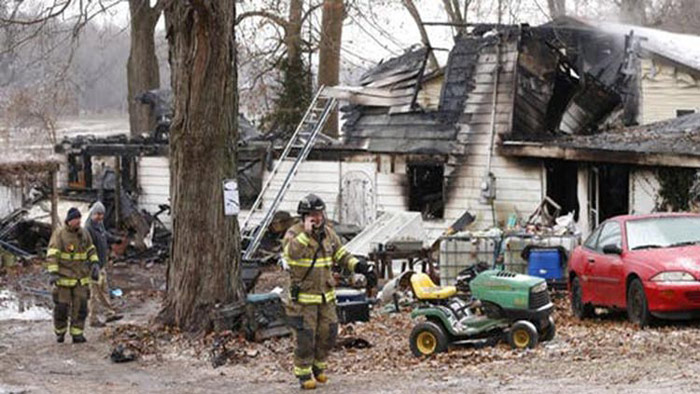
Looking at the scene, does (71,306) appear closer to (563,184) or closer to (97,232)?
(97,232)

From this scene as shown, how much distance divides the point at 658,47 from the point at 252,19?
12.4m

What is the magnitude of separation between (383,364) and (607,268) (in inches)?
148

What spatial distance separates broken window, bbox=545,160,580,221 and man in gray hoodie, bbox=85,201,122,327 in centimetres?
987

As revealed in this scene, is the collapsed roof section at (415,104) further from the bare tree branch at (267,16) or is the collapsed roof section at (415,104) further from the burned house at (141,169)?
the bare tree branch at (267,16)

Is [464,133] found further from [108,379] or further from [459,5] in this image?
[459,5]

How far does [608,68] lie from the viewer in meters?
29.1

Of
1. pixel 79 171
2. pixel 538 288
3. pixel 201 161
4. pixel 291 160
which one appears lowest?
pixel 538 288

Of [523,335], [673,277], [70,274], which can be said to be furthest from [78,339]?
[673,277]

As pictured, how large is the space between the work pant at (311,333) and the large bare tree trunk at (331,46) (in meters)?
19.5

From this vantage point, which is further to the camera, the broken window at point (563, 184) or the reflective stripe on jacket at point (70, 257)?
the broken window at point (563, 184)

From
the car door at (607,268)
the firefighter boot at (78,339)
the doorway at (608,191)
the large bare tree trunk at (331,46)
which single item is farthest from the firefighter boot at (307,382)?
→ the large bare tree trunk at (331,46)

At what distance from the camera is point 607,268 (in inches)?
591

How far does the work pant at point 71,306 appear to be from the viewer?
1569 centimetres

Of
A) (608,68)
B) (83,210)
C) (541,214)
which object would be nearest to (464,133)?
(541,214)
